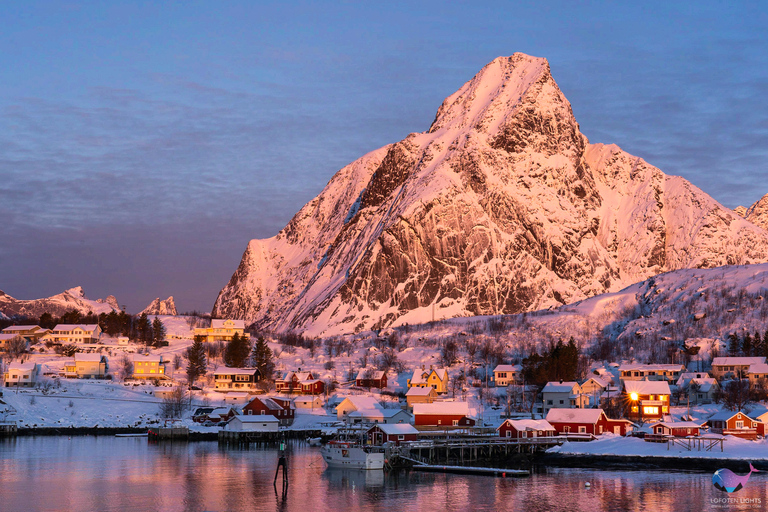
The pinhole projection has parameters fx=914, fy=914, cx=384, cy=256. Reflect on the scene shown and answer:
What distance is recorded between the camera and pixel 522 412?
125250 mm

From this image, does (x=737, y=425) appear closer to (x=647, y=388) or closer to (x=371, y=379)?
(x=647, y=388)

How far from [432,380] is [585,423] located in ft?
138

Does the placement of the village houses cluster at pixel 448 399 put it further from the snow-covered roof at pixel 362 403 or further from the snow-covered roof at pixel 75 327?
the snow-covered roof at pixel 75 327

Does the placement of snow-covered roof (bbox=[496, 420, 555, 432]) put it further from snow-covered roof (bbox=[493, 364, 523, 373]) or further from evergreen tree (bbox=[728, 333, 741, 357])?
evergreen tree (bbox=[728, 333, 741, 357])

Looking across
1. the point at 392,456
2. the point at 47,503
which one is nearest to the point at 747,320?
the point at 392,456

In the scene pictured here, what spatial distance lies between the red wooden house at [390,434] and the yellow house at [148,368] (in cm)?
6152

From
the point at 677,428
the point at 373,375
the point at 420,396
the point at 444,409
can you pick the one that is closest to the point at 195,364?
the point at 373,375

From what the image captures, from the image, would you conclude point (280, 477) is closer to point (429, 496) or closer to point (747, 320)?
point (429, 496)

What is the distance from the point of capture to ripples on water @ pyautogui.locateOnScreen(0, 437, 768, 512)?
6350 centimetres

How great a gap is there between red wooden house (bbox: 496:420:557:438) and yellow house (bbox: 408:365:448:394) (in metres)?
39.1

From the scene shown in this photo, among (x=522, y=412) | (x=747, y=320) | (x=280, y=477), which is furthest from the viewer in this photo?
(x=747, y=320)

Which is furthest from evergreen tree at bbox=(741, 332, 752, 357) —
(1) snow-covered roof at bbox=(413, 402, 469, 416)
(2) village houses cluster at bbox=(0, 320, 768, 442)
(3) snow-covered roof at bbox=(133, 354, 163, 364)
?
(3) snow-covered roof at bbox=(133, 354, 163, 364)

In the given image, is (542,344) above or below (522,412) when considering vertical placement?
above

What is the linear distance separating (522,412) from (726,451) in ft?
128
